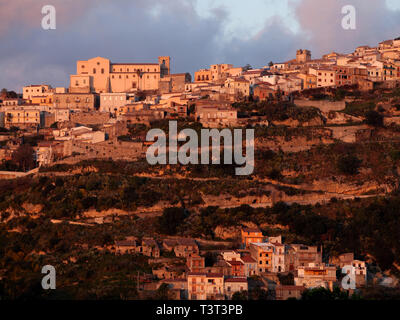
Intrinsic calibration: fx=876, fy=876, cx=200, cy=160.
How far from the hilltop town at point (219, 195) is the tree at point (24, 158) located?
92 mm

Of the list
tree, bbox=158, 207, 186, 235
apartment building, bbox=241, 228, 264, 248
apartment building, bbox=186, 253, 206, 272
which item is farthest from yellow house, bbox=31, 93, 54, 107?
apartment building, bbox=186, 253, 206, 272

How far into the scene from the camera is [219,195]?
42.7m

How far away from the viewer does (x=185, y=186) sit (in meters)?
43.7

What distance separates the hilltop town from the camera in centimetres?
3625

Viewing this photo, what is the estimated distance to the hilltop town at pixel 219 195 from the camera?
36250 millimetres

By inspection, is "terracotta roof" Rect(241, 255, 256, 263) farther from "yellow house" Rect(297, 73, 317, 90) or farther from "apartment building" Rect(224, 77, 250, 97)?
"yellow house" Rect(297, 73, 317, 90)

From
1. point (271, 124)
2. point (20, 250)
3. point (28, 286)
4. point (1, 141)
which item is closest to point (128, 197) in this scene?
point (20, 250)

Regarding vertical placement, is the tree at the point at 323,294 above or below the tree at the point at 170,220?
below

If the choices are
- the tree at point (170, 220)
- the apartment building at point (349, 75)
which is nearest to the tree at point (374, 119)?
the apartment building at point (349, 75)

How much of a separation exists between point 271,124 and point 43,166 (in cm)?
1322

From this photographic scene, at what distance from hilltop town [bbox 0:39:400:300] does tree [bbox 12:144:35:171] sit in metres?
0.09

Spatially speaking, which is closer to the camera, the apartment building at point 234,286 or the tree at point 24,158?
the apartment building at point 234,286

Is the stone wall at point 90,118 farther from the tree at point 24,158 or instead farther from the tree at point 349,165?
the tree at point 349,165

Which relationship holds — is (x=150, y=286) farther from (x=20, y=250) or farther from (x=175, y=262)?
(x=20, y=250)
